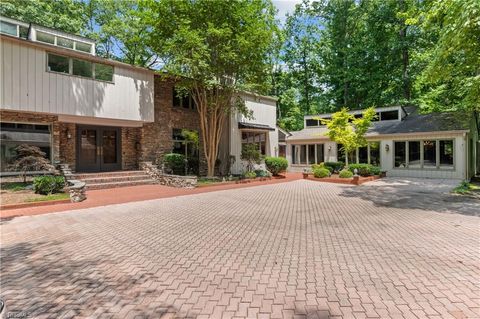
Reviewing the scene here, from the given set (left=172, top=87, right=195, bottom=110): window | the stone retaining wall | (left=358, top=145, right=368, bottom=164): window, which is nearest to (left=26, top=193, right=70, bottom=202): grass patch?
the stone retaining wall

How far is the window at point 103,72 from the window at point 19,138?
3.32 meters

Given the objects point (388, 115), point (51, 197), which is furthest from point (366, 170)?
point (51, 197)

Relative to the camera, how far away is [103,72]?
42.7 ft

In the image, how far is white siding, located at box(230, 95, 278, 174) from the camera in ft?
58.3

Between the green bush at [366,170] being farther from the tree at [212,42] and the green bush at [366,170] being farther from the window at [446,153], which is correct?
the tree at [212,42]

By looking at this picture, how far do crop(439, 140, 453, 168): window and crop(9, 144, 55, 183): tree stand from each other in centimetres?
2140

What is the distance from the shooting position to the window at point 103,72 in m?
12.8

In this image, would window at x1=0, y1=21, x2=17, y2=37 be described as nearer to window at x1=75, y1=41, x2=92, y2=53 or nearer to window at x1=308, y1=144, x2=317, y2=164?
window at x1=75, y1=41, x2=92, y2=53

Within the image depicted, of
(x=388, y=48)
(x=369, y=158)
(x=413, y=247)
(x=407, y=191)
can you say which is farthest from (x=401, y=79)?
(x=413, y=247)

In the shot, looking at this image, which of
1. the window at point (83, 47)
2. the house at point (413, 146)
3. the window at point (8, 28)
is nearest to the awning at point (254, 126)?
the house at point (413, 146)

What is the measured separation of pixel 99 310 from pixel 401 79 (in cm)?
2975

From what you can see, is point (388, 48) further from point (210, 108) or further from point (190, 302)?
point (190, 302)

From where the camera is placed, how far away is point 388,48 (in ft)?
84.3

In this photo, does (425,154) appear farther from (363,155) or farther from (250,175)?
(250,175)
